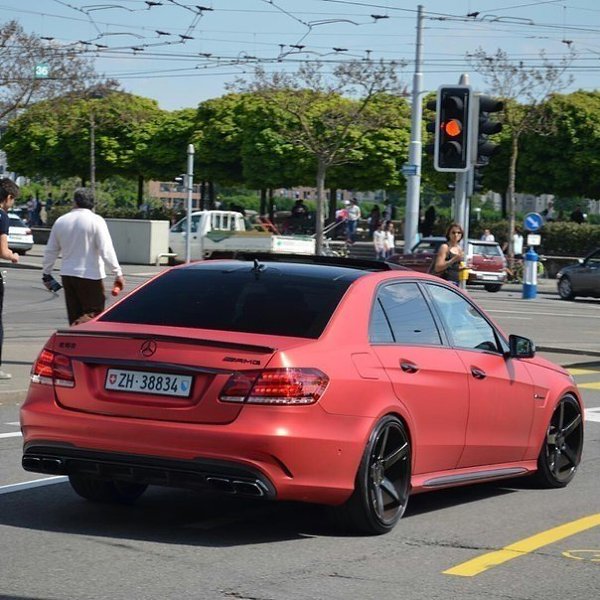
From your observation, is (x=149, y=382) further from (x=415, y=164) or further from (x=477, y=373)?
(x=415, y=164)

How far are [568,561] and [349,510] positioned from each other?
3.49 feet

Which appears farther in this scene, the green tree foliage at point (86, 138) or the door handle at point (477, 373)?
the green tree foliage at point (86, 138)

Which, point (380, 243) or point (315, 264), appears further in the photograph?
point (380, 243)

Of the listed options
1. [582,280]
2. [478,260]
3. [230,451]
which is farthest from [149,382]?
[478,260]

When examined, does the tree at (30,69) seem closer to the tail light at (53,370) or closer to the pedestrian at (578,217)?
the pedestrian at (578,217)

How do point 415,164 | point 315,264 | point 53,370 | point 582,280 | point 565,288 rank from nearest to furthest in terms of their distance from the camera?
point 53,370 < point 315,264 < point 582,280 < point 565,288 < point 415,164

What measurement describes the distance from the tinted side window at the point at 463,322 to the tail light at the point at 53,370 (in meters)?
2.21

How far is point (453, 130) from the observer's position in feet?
64.2

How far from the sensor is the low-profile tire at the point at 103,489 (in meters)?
8.20

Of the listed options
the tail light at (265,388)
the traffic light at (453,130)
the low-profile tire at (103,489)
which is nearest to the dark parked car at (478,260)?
the traffic light at (453,130)

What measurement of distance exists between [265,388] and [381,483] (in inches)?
35.5

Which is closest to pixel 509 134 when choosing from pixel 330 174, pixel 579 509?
pixel 330 174

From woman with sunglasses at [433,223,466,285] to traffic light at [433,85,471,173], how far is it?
0.81 m

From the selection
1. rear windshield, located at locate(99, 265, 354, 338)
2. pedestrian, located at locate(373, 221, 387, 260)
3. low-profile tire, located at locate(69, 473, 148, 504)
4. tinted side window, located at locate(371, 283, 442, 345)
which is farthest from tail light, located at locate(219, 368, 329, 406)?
pedestrian, located at locate(373, 221, 387, 260)
